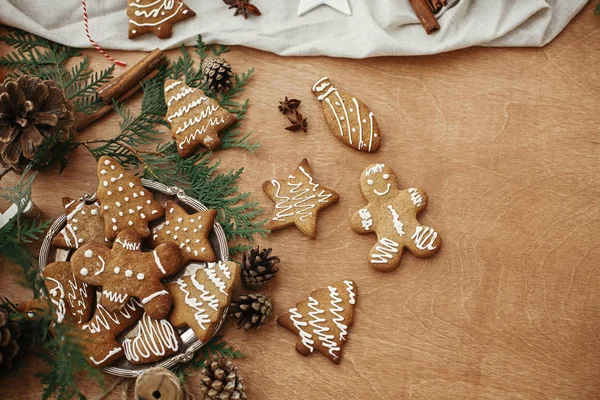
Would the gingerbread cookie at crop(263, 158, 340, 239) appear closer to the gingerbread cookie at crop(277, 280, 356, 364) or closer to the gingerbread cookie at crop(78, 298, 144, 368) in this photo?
the gingerbread cookie at crop(277, 280, 356, 364)

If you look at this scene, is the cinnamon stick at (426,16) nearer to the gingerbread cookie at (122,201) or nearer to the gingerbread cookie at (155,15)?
the gingerbread cookie at (155,15)

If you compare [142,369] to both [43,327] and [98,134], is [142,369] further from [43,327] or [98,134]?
[98,134]

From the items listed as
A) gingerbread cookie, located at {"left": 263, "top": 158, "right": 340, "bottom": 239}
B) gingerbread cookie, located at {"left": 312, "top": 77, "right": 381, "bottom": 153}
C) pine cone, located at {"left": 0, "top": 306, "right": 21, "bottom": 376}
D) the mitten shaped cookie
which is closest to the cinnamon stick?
gingerbread cookie, located at {"left": 312, "top": 77, "right": 381, "bottom": 153}

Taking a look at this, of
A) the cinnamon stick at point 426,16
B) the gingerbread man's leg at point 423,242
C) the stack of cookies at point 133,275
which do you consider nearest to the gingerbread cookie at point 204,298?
the stack of cookies at point 133,275

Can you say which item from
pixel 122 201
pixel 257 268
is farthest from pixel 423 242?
pixel 122 201

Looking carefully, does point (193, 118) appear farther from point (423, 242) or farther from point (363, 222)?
point (423, 242)

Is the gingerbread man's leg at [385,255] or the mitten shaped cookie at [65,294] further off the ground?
the mitten shaped cookie at [65,294]
